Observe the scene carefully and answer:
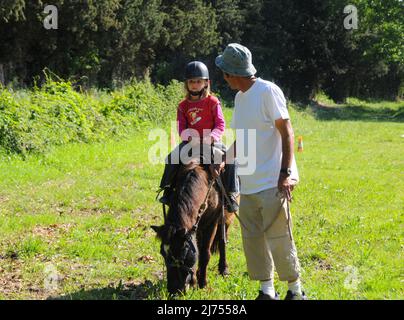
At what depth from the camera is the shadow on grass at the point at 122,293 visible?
5852 mm

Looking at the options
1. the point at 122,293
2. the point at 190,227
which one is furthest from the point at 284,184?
the point at 122,293

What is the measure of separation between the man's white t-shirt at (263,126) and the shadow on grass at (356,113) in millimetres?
32755

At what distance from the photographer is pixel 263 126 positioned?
505cm

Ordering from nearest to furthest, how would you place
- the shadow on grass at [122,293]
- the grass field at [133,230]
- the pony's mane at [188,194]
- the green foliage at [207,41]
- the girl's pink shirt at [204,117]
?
1. the pony's mane at [188,194]
2. the shadow on grass at [122,293]
3. the grass field at [133,230]
4. the girl's pink shirt at [204,117]
5. the green foliage at [207,41]

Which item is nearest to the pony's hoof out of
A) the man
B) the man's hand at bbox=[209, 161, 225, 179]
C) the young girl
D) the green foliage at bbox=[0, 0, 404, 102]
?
the young girl

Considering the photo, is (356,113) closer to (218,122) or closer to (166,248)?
(218,122)

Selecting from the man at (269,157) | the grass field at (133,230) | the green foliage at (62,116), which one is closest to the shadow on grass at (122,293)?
the grass field at (133,230)

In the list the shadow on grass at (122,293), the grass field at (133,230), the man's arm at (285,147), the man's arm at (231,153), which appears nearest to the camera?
the man's arm at (285,147)

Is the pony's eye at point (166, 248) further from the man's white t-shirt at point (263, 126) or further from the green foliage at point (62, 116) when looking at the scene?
the green foliage at point (62, 116)

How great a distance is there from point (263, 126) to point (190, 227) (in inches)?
47.2

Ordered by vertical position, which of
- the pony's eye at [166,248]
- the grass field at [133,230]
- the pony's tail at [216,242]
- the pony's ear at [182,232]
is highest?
the pony's ear at [182,232]

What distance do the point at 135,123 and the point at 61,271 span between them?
14.5 m

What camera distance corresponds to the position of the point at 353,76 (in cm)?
5103

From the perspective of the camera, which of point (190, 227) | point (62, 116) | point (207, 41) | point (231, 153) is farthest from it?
point (207, 41)
